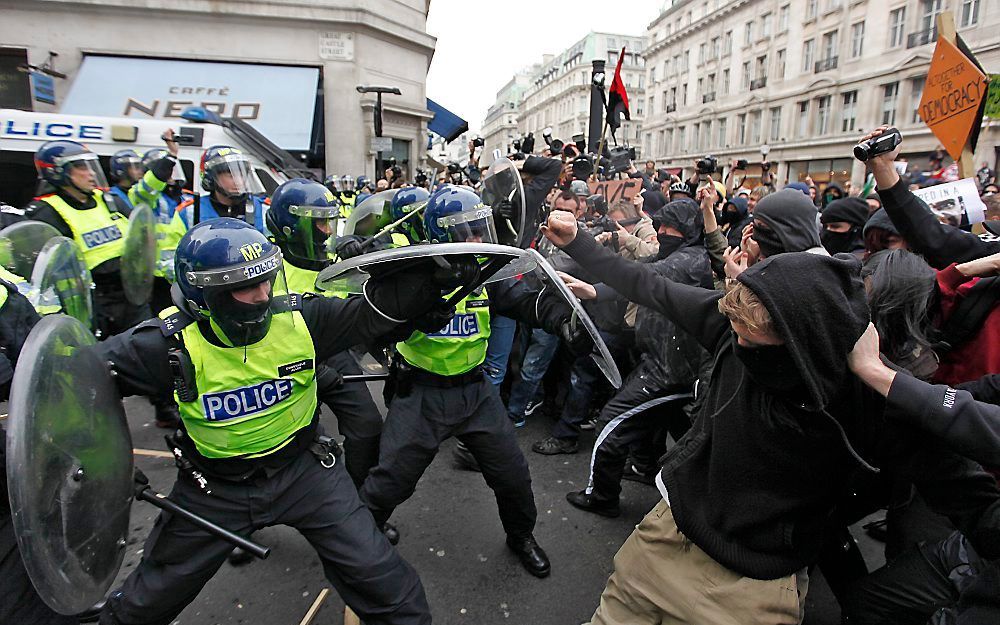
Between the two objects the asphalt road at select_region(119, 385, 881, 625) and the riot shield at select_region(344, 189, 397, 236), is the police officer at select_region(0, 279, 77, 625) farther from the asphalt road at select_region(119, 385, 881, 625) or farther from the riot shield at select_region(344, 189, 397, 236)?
the riot shield at select_region(344, 189, 397, 236)

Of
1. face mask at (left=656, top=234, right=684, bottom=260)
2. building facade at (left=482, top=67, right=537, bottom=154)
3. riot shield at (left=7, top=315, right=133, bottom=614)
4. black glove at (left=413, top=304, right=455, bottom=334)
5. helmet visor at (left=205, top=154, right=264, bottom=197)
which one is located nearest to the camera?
riot shield at (left=7, top=315, right=133, bottom=614)

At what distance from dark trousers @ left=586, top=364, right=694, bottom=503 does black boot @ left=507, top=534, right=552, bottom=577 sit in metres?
0.63

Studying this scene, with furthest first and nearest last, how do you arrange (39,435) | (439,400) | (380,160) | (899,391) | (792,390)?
(380,160), (439,400), (39,435), (792,390), (899,391)

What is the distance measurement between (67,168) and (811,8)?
4091cm

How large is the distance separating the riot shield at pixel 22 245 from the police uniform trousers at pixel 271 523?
2.05 meters

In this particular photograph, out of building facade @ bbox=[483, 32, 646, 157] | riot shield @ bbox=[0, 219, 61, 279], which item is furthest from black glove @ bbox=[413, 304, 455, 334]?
building facade @ bbox=[483, 32, 646, 157]

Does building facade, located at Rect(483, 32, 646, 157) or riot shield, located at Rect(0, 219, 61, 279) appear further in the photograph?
building facade, located at Rect(483, 32, 646, 157)

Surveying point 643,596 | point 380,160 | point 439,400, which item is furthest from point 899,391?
point 380,160

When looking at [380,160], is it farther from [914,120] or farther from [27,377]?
[914,120]

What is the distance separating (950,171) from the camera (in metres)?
8.31

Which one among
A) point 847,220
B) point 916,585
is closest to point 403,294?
point 916,585

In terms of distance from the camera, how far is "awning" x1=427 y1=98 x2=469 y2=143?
23172 mm

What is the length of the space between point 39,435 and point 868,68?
121ft

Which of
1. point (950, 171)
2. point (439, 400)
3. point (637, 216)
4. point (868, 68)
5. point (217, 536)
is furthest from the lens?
point (868, 68)
